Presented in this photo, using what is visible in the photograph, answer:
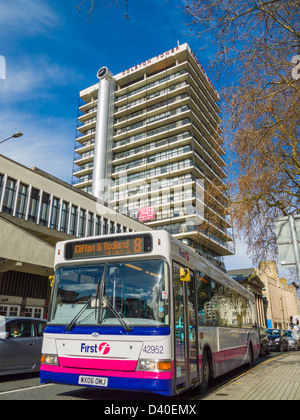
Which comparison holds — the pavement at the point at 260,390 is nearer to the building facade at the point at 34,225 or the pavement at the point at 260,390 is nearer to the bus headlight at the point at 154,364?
the bus headlight at the point at 154,364

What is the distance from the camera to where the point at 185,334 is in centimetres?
614

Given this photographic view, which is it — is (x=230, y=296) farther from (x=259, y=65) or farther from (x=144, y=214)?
(x=144, y=214)

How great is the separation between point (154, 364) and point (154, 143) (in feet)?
198

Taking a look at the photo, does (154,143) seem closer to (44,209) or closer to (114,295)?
(44,209)

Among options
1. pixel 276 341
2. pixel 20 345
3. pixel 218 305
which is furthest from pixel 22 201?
pixel 276 341

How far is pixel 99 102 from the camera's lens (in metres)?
69.6

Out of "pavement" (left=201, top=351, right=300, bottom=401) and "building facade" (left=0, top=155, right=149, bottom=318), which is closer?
"pavement" (left=201, top=351, right=300, bottom=401)

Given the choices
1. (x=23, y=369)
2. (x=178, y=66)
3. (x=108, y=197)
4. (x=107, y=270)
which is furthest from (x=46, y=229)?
(x=178, y=66)

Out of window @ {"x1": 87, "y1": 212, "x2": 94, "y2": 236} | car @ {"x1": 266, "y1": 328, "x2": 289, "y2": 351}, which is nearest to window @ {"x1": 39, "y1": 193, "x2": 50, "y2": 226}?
window @ {"x1": 87, "y1": 212, "x2": 94, "y2": 236}

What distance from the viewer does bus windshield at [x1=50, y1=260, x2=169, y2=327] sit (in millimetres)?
5461

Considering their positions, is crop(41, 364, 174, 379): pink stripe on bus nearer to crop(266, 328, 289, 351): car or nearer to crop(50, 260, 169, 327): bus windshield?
crop(50, 260, 169, 327): bus windshield

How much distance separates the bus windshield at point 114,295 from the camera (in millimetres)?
5461

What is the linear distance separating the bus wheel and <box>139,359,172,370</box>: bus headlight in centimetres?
222

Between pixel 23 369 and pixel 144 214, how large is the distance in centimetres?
4979
